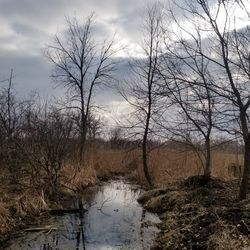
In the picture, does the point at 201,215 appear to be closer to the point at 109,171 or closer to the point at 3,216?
the point at 3,216

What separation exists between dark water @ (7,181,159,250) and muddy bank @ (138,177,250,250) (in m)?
0.49

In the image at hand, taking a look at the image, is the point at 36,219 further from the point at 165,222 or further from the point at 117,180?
the point at 117,180

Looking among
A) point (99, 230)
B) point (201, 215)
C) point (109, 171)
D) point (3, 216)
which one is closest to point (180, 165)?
point (109, 171)

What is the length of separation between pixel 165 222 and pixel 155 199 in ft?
10.2

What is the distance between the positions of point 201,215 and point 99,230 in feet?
8.79

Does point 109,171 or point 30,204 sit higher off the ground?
point 109,171

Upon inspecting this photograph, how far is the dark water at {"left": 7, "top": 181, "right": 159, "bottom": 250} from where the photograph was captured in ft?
31.5

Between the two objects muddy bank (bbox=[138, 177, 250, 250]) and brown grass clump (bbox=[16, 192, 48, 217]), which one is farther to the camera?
brown grass clump (bbox=[16, 192, 48, 217])

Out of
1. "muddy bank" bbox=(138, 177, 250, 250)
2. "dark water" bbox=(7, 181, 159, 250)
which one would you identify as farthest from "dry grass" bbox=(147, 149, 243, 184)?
"dark water" bbox=(7, 181, 159, 250)

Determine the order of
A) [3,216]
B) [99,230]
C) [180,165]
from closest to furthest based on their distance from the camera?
[3,216]
[99,230]
[180,165]

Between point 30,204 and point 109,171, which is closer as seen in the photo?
point 30,204

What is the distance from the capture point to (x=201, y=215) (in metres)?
10.2

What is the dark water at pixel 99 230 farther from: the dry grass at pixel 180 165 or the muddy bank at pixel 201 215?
the dry grass at pixel 180 165

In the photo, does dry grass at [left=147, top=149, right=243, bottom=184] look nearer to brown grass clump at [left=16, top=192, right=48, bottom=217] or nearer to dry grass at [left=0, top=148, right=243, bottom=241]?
dry grass at [left=0, top=148, right=243, bottom=241]
